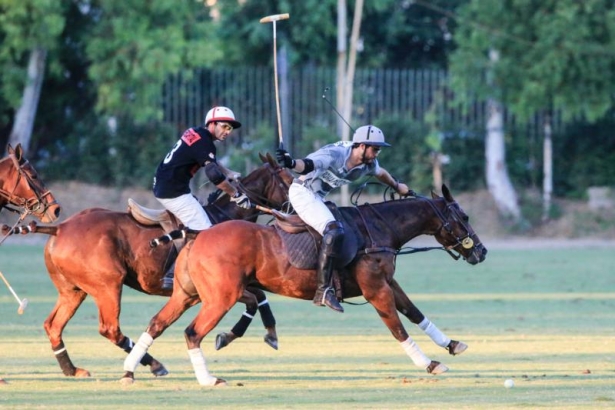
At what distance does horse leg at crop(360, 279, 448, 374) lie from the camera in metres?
12.0

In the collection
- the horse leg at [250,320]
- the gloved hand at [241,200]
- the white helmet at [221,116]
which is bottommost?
the horse leg at [250,320]

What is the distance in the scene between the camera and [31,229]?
12.2 m

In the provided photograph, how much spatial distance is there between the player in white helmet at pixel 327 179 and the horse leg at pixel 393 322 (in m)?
0.36

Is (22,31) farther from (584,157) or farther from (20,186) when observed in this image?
(20,186)

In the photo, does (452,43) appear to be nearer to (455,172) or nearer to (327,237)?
(455,172)

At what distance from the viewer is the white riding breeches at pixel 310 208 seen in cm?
1227

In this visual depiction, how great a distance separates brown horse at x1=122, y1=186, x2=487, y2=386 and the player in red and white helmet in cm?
75

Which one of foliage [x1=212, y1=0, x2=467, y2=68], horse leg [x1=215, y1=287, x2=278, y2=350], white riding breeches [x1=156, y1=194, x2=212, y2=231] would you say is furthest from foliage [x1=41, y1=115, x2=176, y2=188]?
white riding breeches [x1=156, y1=194, x2=212, y2=231]

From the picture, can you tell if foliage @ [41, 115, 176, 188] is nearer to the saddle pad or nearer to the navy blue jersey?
the navy blue jersey

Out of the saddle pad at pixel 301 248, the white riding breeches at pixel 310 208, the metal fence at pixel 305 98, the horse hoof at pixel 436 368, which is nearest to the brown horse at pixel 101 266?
the white riding breeches at pixel 310 208

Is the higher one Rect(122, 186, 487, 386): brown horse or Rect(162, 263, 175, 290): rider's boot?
Rect(122, 186, 487, 386): brown horse

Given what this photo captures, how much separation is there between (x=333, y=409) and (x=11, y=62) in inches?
951

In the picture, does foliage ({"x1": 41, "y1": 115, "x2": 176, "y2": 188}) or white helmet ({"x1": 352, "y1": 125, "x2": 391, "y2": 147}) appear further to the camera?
foliage ({"x1": 41, "y1": 115, "x2": 176, "y2": 188})

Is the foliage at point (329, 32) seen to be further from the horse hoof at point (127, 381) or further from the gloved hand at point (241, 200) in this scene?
the horse hoof at point (127, 381)
